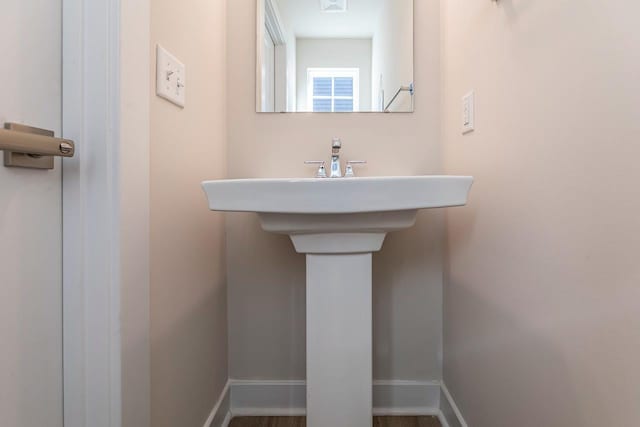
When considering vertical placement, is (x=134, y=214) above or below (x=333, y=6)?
below

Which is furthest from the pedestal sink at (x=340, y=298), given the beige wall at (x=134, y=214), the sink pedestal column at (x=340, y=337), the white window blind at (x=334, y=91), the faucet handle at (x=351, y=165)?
the white window blind at (x=334, y=91)

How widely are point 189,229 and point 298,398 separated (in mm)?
751

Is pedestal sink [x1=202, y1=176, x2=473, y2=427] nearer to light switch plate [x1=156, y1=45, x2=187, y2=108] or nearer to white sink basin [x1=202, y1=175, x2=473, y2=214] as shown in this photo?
white sink basin [x1=202, y1=175, x2=473, y2=214]

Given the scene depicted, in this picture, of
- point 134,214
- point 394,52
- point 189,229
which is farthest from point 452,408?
point 394,52

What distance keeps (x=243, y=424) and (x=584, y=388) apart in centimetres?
107

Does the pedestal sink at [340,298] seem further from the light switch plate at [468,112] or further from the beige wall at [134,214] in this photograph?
the light switch plate at [468,112]

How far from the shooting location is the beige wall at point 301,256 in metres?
1.35

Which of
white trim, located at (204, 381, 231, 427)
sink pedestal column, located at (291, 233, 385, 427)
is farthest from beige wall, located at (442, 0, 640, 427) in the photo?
white trim, located at (204, 381, 231, 427)

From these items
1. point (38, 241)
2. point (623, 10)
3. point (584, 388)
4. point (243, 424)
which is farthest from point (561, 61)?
point (243, 424)

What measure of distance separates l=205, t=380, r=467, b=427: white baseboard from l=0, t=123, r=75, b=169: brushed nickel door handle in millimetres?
1014

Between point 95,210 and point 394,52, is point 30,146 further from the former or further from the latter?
point 394,52

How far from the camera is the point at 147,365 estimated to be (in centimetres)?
79

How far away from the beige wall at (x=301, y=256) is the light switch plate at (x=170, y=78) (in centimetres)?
39

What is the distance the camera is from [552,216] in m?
0.69
